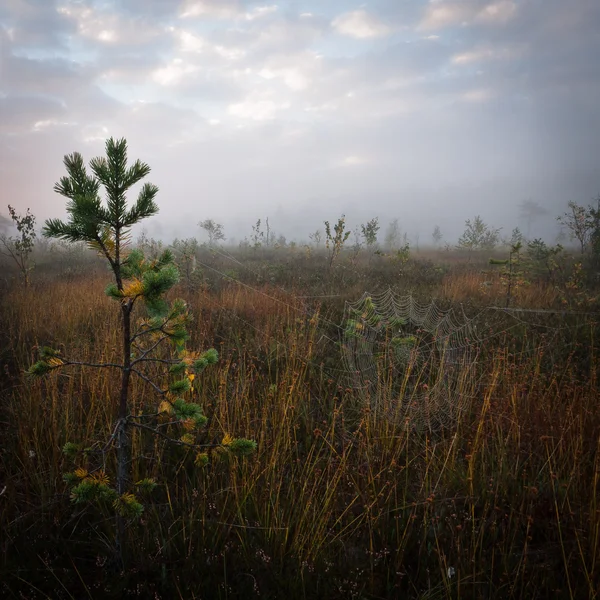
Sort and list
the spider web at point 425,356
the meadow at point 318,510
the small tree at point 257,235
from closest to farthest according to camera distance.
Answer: the meadow at point 318,510 → the spider web at point 425,356 → the small tree at point 257,235

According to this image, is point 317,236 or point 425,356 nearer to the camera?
point 425,356

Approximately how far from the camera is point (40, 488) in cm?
209

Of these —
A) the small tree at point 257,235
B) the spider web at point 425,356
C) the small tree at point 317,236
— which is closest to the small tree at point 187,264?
the spider web at point 425,356

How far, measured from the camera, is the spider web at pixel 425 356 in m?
3.13

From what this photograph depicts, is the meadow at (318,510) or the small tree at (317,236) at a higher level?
the small tree at (317,236)

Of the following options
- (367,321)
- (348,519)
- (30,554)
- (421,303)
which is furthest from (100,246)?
(421,303)

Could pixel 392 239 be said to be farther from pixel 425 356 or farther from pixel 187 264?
pixel 425 356

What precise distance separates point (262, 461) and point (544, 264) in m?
12.4

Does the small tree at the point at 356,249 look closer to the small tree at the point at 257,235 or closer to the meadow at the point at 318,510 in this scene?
the small tree at the point at 257,235

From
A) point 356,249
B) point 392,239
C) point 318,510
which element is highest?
point 392,239

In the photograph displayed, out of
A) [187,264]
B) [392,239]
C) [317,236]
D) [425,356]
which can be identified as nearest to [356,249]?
[187,264]

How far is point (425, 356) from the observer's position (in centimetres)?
466

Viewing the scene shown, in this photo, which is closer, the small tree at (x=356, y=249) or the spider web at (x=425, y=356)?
the spider web at (x=425, y=356)

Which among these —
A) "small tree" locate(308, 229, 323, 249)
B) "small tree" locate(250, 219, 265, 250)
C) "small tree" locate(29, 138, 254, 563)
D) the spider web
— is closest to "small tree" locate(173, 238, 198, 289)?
the spider web
